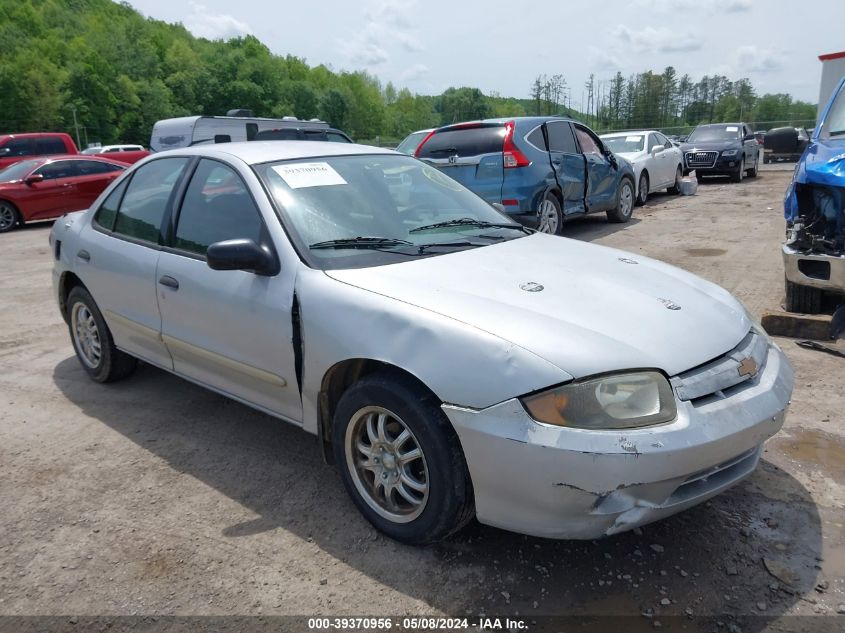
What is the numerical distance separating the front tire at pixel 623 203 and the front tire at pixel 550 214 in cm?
232

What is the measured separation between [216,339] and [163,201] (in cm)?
107

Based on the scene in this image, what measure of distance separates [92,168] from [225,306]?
1359 centimetres

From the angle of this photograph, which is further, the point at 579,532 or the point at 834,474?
the point at 834,474

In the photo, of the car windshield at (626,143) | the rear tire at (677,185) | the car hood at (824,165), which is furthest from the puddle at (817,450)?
the rear tire at (677,185)

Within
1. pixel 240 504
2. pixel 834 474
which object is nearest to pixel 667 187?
pixel 834 474

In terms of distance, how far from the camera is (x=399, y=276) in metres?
2.94

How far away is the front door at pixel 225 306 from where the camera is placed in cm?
313

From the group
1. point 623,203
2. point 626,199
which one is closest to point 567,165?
point 623,203

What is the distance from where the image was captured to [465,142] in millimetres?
8953

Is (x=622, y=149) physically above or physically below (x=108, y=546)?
above

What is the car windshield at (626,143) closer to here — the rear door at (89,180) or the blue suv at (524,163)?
the blue suv at (524,163)

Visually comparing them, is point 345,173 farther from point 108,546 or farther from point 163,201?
point 108,546

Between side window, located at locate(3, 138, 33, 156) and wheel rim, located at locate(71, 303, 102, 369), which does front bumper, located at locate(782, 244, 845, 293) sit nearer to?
wheel rim, located at locate(71, 303, 102, 369)

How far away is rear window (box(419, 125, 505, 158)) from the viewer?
8.74 m
